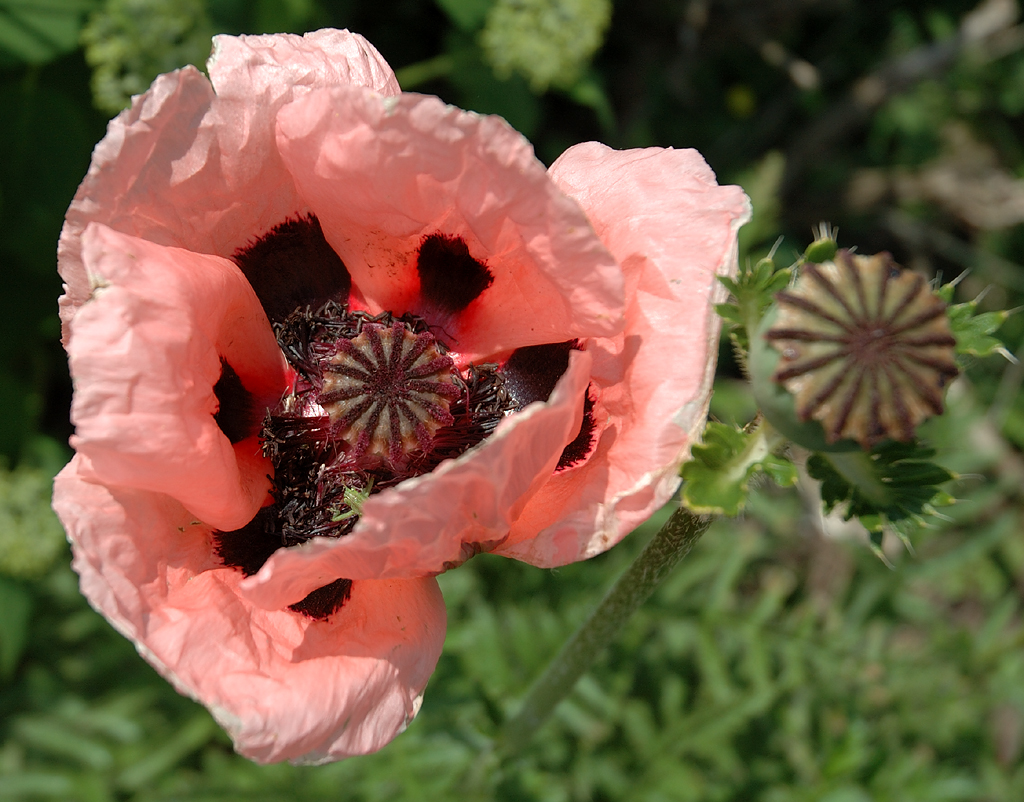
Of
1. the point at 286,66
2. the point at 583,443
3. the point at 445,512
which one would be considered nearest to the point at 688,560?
the point at 583,443

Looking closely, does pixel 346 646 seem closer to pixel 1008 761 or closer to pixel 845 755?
pixel 845 755

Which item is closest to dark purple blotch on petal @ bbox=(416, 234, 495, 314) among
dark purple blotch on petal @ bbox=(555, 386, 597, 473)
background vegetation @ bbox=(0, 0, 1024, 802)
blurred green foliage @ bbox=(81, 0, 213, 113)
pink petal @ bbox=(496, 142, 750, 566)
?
pink petal @ bbox=(496, 142, 750, 566)

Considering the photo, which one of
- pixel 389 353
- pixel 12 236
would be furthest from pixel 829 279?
pixel 12 236

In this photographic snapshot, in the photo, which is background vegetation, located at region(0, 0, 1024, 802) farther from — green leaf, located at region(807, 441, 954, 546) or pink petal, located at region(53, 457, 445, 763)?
green leaf, located at region(807, 441, 954, 546)

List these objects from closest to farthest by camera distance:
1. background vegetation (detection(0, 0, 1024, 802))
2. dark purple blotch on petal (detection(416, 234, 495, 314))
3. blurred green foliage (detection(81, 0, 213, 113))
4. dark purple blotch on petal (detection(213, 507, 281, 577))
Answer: dark purple blotch on petal (detection(213, 507, 281, 577)), dark purple blotch on petal (detection(416, 234, 495, 314)), blurred green foliage (detection(81, 0, 213, 113)), background vegetation (detection(0, 0, 1024, 802))

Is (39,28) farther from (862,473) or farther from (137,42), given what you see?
(862,473)

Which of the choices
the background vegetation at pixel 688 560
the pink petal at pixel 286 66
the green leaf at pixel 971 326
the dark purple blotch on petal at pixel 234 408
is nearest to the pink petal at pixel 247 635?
the dark purple blotch on petal at pixel 234 408

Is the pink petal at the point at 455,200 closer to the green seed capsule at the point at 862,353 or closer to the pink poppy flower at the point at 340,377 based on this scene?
the pink poppy flower at the point at 340,377
